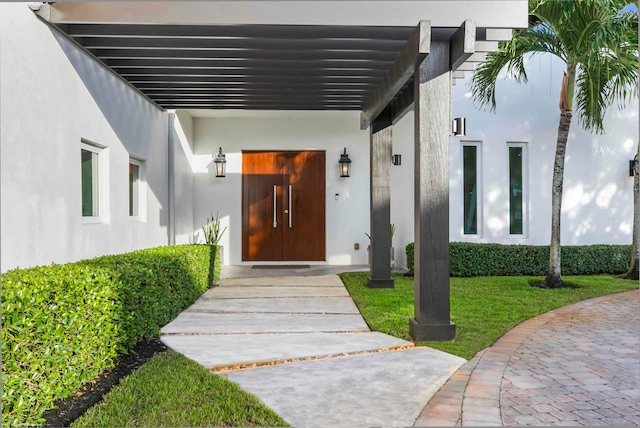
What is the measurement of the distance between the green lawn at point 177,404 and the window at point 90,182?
269 centimetres

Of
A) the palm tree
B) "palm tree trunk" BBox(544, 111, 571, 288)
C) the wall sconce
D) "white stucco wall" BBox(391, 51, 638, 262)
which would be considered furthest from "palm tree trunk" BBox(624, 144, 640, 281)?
the wall sconce

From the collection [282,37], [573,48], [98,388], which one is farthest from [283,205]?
[98,388]

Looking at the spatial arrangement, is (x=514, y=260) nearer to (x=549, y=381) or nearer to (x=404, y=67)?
(x=404, y=67)

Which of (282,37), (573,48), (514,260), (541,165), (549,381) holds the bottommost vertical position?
(549,381)

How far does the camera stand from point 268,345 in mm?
4320

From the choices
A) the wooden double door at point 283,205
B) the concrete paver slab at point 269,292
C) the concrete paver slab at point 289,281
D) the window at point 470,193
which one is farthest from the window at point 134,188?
the window at point 470,193

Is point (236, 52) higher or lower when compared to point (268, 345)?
higher

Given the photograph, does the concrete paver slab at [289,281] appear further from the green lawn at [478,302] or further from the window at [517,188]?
the window at [517,188]

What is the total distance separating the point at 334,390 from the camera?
126 inches

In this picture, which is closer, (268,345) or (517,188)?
(268,345)

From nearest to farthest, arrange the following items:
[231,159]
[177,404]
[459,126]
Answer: [177,404] → [459,126] → [231,159]

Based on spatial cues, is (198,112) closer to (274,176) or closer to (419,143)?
(274,176)

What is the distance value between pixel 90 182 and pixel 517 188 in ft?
24.8

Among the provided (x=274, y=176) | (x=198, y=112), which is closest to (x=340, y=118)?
(x=274, y=176)
